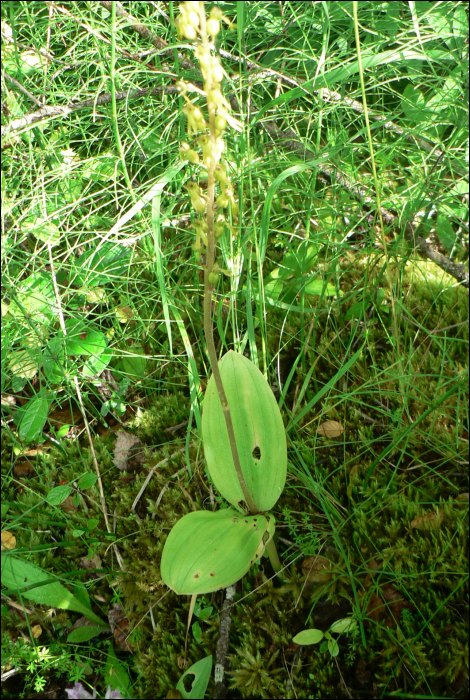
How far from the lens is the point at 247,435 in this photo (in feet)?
4.50

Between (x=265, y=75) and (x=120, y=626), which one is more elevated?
(x=265, y=75)

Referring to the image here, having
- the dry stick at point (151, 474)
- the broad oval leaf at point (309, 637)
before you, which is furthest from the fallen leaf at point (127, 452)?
the broad oval leaf at point (309, 637)

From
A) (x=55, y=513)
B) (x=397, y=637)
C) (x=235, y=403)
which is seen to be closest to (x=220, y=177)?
(x=235, y=403)

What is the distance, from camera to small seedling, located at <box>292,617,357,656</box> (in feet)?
4.25

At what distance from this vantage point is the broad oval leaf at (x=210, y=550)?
1168 mm

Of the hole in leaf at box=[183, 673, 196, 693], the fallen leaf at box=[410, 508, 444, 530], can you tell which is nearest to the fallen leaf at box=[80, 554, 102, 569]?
the hole in leaf at box=[183, 673, 196, 693]

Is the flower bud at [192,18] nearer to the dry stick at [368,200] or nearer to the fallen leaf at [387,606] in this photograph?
the dry stick at [368,200]

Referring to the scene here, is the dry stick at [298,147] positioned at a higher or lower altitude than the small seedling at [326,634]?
higher

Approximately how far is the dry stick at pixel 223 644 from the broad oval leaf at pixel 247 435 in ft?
0.97

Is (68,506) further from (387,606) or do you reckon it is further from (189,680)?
(387,606)

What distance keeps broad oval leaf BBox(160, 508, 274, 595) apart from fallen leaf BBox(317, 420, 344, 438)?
47 cm

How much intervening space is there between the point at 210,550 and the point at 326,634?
419 mm

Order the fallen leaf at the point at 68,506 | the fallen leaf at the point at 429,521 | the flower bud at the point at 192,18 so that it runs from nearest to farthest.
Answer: the flower bud at the point at 192,18 < the fallen leaf at the point at 429,521 < the fallen leaf at the point at 68,506

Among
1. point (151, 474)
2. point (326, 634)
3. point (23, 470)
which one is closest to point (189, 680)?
point (326, 634)
